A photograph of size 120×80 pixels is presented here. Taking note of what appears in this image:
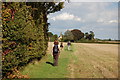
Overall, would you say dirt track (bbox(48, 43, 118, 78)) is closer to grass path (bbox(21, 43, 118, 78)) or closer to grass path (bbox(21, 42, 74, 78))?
grass path (bbox(21, 43, 118, 78))

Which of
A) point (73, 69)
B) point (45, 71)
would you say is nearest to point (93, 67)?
point (73, 69)

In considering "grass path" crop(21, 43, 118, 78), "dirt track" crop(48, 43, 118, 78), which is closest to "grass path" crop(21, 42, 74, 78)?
"grass path" crop(21, 43, 118, 78)

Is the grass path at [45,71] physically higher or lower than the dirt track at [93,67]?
higher

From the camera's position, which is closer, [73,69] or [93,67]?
[73,69]

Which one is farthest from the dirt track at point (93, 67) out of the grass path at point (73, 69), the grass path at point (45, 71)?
→ the grass path at point (45, 71)

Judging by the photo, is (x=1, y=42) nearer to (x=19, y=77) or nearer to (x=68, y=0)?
(x=19, y=77)

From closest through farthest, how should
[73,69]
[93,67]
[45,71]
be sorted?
[45,71] → [73,69] → [93,67]

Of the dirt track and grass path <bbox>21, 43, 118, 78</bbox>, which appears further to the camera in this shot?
the dirt track

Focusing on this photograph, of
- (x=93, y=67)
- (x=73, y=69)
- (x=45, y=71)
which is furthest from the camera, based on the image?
(x=93, y=67)

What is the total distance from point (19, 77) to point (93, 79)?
12.4 ft

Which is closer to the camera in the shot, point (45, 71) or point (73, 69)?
point (45, 71)

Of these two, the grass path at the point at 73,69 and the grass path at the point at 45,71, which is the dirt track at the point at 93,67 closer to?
the grass path at the point at 73,69

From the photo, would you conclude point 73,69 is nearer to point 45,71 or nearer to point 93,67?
point 93,67

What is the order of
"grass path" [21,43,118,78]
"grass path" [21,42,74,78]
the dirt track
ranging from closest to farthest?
1. "grass path" [21,42,74,78]
2. "grass path" [21,43,118,78]
3. the dirt track
